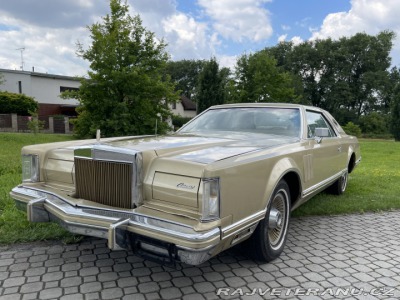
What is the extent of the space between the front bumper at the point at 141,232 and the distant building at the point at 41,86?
31516 mm

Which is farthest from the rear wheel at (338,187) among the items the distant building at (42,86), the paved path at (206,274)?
the distant building at (42,86)

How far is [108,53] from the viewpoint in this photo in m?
11.5

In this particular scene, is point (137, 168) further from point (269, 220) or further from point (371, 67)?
point (371, 67)

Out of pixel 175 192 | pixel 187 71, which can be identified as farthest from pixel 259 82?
pixel 187 71

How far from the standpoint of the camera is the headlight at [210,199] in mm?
2348

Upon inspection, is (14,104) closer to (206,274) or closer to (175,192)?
(206,274)

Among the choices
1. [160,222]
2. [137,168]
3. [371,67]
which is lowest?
[160,222]

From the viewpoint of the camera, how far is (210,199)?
7.76 feet

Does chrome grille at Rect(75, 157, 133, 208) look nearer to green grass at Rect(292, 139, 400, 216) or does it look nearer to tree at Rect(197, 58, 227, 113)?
green grass at Rect(292, 139, 400, 216)

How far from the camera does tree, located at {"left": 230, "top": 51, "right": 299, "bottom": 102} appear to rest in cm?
1947

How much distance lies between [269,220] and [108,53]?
10039 mm

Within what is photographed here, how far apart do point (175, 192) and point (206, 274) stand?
105 cm

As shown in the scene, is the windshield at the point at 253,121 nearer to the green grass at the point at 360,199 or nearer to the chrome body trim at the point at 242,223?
the green grass at the point at 360,199

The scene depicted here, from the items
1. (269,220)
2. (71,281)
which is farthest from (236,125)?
(71,281)
